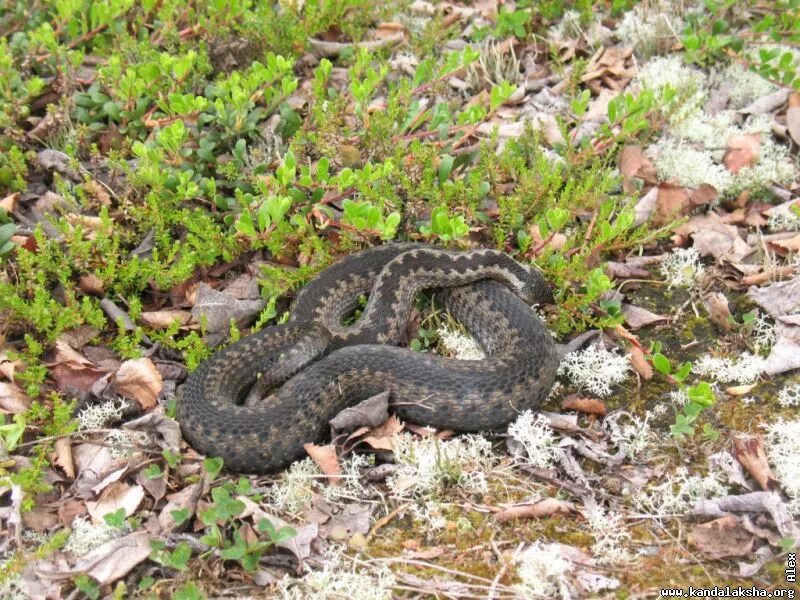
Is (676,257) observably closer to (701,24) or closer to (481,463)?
(481,463)

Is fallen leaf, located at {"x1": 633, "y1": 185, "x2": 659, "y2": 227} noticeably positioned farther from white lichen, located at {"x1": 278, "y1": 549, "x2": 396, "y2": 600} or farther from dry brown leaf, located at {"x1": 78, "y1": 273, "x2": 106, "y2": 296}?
dry brown leaf, located at {"x1": 78, "y1": 273, "x2": 106, "y2": 296}

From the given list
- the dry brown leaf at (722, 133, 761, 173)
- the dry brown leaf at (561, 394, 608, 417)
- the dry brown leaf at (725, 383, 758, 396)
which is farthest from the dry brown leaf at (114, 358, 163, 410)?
the dry brown leaf at (722, 133, 761, 173)

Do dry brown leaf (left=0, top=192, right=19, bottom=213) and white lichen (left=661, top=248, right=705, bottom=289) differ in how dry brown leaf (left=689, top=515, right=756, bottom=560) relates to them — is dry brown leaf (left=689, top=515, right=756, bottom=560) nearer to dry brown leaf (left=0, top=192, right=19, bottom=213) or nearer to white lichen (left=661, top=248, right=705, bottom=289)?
white lichen (left=661, top=248, right=705, bottom=289)

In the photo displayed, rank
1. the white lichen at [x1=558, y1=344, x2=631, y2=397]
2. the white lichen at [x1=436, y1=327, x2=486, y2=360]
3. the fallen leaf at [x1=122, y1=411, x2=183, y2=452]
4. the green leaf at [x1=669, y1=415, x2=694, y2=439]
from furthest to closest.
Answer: the white lichen at [x1=436, y1=327, x2=486, y2=360] < the white lichen at [x1=558, y1=344, x2=631, y2=397] < the fallen leaf at [x1=122, y1=411, x2=183, y2=452] < the green leaf at [x1=669, y1=415, x2=694, y2=439]

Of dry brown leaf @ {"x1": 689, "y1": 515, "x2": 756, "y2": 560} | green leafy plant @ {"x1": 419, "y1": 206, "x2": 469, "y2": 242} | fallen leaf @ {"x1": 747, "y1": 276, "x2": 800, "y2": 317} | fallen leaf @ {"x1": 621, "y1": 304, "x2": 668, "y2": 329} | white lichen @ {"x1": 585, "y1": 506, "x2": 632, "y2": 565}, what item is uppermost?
green leafy plant @ {"x1": 419, "y1": 206, "x2": 469, "y2": 242}

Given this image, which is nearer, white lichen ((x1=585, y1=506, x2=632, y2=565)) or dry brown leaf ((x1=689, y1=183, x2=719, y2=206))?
white lichen ((x1=585, y1=506, x2=632, y2=565))

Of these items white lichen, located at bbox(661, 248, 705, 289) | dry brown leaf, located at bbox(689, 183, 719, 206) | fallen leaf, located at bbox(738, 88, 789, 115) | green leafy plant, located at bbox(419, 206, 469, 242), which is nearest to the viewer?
green leafy plant, located at bbox(419, 206, 469, 242)

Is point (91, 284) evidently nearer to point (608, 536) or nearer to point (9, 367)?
point (9, 367)

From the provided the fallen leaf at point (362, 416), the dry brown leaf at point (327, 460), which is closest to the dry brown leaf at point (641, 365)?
the fallen leaf at point (362, 416)

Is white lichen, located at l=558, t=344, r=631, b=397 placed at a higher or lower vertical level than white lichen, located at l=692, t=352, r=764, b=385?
higher
